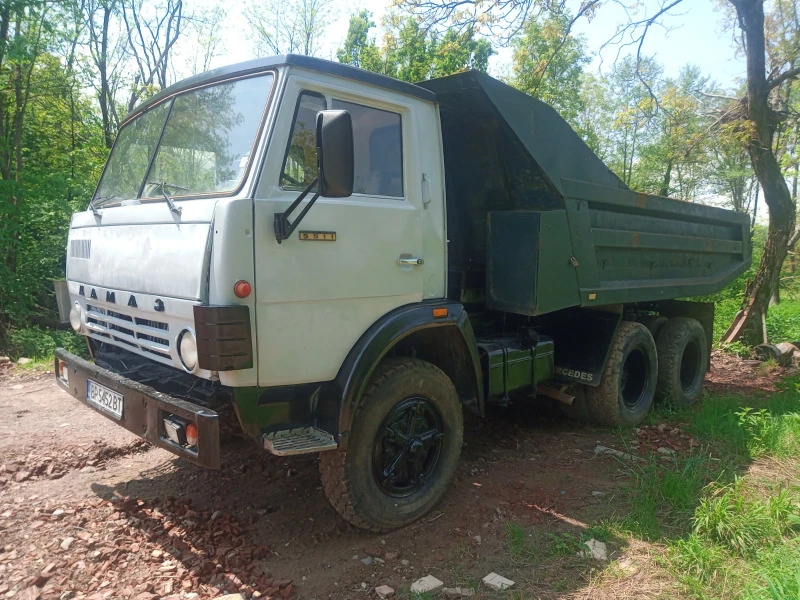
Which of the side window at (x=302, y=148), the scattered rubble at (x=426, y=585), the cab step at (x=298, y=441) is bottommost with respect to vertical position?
the scattered rubble at (x=426, y=585)

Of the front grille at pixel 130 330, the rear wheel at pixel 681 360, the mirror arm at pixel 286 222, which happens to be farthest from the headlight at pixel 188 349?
the rear wheel at pixel 681 360

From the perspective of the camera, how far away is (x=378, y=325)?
3.15 meters

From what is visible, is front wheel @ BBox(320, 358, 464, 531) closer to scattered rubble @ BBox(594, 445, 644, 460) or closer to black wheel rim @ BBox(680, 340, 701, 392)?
Result: scattered rubble @ BBox(594, 445, 644, 460)

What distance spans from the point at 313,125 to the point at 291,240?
2.08 ft

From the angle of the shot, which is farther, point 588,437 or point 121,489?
point 588,437

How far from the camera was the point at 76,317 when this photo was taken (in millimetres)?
3852

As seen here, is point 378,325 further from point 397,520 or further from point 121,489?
point 121,489

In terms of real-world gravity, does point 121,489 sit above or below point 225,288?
below

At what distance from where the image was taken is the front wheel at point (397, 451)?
306 centimetres

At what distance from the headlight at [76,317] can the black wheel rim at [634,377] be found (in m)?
4.47

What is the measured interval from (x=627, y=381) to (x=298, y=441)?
379cm

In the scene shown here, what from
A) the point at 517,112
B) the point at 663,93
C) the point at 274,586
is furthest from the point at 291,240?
the point at 663,93

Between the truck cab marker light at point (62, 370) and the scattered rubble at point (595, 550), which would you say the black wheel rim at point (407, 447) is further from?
the truck cab marker light at point (62, 370)

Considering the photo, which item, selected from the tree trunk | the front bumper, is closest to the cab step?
the front bumper
